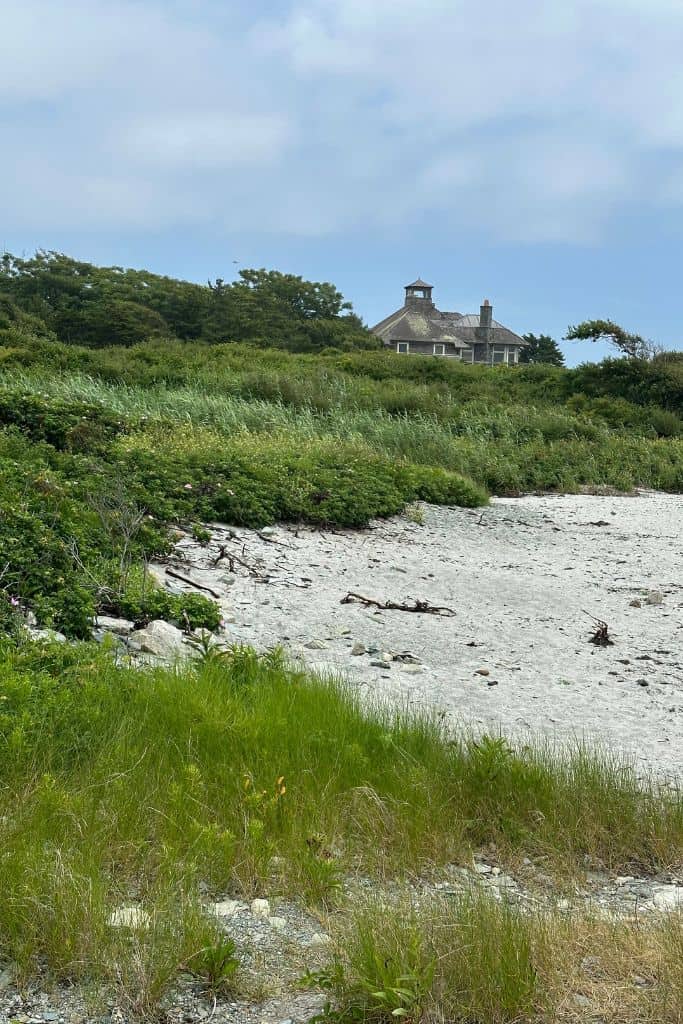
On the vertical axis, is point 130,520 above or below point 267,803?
above

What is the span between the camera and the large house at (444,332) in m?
61.2

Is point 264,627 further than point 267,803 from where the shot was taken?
Yes

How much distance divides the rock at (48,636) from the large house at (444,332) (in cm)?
5685

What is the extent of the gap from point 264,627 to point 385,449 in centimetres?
876

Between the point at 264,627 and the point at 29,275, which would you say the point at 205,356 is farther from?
the point at 264,627

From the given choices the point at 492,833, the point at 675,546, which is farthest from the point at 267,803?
the point at 675,546

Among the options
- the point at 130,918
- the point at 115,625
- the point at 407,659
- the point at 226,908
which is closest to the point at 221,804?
the point at 226,908

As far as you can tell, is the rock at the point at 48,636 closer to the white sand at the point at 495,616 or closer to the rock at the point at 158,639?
the rock at the point at 158,639

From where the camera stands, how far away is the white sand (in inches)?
193

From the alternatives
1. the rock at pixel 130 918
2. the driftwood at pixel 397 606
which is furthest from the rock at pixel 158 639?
the rock at pixel 130 918

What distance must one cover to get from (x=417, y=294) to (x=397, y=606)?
63.3 m

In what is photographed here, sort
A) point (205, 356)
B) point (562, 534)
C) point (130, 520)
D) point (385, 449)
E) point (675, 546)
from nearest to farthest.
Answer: point (130, 520) < point (675, 546) < point (562, 534) < point (385, 449) < point (205, 356)

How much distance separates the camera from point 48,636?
464 centimetres

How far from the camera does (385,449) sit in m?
14.5
